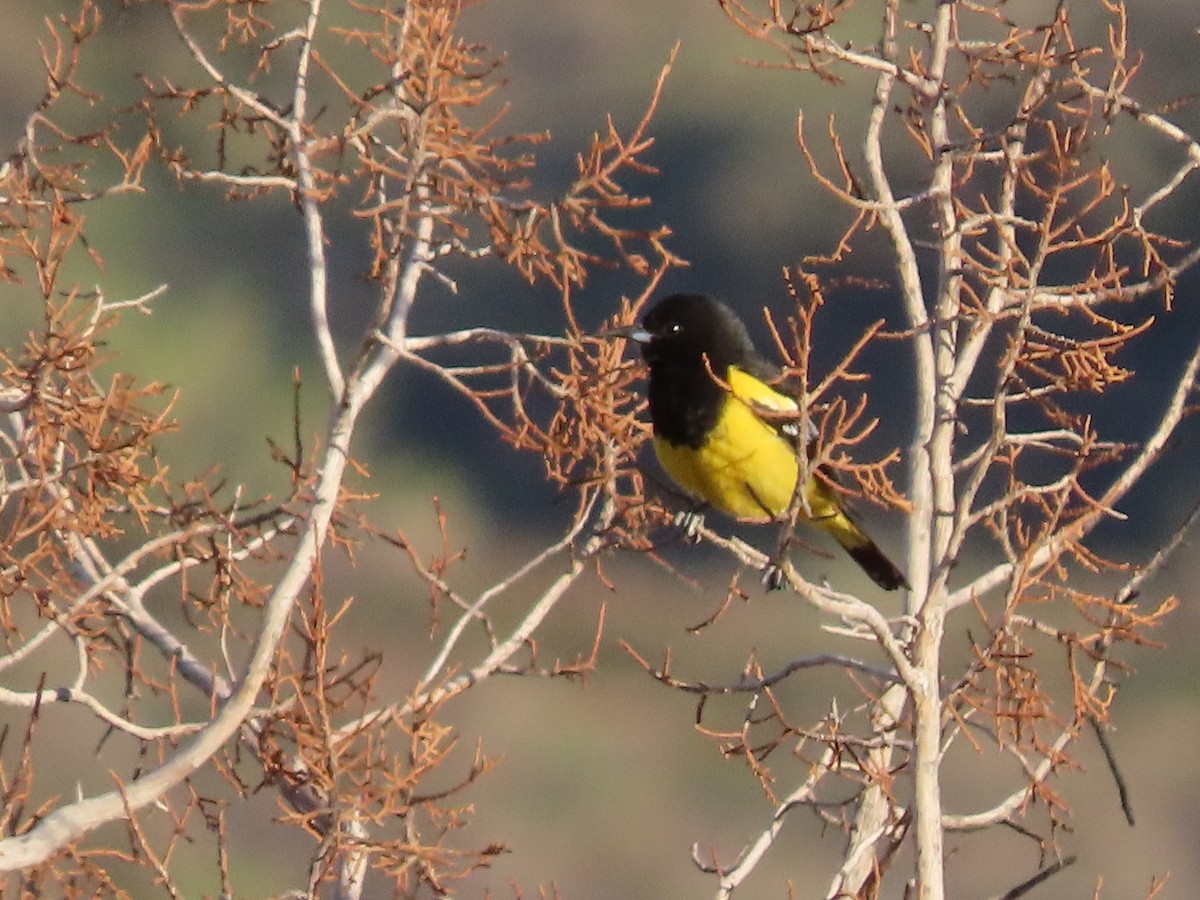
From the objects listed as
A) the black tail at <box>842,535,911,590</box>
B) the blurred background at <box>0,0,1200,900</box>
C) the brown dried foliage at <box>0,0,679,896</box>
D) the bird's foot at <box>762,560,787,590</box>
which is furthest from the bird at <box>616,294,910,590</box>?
the blurred background at <box>0,0,1200,900</box>

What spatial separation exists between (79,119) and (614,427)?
25950 mm

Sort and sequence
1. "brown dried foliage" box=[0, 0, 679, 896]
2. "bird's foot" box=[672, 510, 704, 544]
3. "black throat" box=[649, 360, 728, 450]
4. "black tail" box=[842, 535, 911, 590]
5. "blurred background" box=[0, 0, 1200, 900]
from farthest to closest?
1. "blurred background" box=[0, 0, 1200, 900]
2. "black tail" box=[842, 535, 911, 590]
3. "black throat" box=[649, 360, 728, 450]
4. "bird's foot" box=[672, 510, 704, 544]
5. "brown dried foliage" box=[0, 0, 679, 896]

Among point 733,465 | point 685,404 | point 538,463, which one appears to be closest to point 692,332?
point 685,404

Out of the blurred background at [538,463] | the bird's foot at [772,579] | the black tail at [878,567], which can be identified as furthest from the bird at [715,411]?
the blurred background at [538,463]

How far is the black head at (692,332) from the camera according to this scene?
4.17 metres

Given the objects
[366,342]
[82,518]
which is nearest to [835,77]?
[366,342]

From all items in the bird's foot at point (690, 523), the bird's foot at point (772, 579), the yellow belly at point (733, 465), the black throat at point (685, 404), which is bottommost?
the bird's foot at point (772, 579)

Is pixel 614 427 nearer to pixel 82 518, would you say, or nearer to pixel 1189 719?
pixel 82 518

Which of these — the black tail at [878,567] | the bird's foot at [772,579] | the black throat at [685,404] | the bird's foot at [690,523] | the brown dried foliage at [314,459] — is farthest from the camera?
the black tail at [878,567]

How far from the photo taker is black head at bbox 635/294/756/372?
4168 millimetres

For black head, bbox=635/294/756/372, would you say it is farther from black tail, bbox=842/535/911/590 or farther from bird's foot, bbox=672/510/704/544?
black tail, bbox=842/535/911/590

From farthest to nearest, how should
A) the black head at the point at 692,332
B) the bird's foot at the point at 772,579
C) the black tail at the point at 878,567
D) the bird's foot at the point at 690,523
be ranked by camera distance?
the black tail at the point at 878,567
the black head at the point at 692,332
the bird's foot at the point at 690,523
the bird's foot at the point at 772,579

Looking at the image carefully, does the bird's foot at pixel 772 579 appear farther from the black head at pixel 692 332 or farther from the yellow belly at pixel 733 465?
the black head at pixel 692 332

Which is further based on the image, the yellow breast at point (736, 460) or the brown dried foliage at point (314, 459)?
the yellow breast at point (736, 460)
